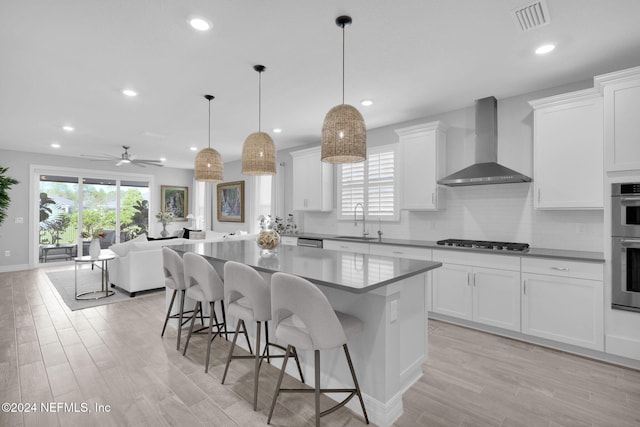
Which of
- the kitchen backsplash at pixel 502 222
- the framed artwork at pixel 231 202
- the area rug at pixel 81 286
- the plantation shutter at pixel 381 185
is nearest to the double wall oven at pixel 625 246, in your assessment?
the kitchen backsplash at pixel 502 222

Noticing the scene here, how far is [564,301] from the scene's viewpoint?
9.56 feet

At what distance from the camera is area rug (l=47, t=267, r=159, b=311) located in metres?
4.47

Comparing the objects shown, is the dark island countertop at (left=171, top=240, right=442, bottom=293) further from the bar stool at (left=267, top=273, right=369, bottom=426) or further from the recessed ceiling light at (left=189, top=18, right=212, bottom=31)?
the recessed ceiling light at (left=189, top=18, right=212, bottom=31)

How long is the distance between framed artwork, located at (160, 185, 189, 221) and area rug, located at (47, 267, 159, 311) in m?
2.95

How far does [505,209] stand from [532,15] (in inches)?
88.3

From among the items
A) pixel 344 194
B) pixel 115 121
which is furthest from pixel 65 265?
pixel 344 194

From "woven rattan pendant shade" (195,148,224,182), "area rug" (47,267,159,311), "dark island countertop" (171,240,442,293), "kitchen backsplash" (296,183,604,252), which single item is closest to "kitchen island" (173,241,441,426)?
"dark island countertop" (171,240,442,293)

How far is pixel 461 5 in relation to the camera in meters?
2.10

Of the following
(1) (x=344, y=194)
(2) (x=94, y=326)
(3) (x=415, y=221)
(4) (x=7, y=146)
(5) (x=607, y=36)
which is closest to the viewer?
(5) (x=607, y=36)

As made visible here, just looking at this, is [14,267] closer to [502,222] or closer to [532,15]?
[502,222]

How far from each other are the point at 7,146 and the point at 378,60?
317 inches

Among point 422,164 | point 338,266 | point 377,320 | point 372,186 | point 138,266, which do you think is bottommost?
point 138,266

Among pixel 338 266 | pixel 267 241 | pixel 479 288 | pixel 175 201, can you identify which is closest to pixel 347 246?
pixel 479 288

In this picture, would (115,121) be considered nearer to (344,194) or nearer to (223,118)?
(223,118)
